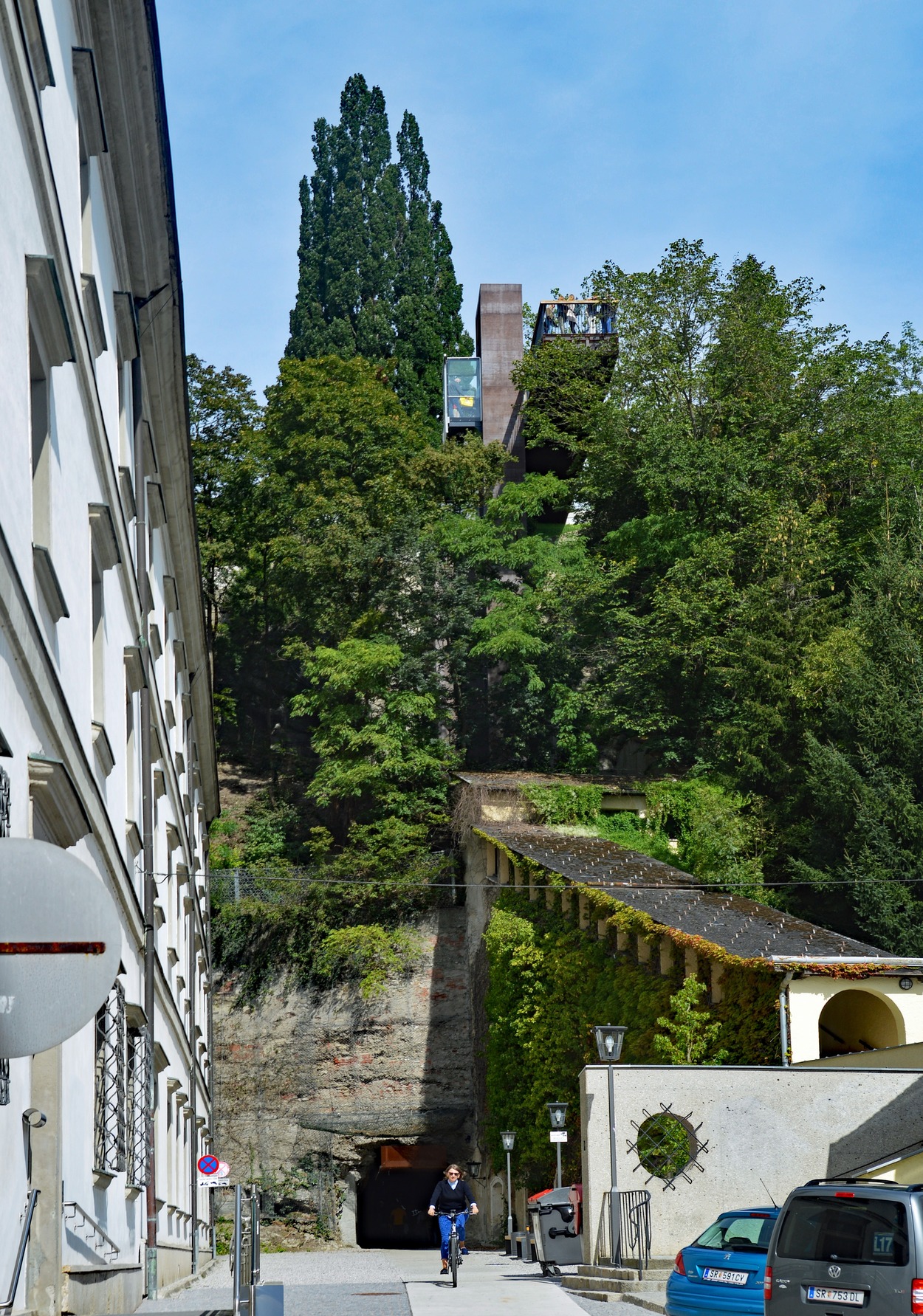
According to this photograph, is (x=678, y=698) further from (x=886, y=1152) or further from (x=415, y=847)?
(x=886, y=1152)

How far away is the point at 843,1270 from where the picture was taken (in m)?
10.2

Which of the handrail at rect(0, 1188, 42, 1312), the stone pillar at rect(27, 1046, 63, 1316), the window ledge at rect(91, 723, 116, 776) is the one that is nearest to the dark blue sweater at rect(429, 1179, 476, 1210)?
the window ledge at rect(91, 723, 116, 776)

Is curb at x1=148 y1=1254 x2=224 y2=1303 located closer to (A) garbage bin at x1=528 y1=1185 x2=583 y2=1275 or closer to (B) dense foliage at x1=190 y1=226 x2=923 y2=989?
(A) garbage bin at x1=528 y1=1185 x2=583 y2=1275

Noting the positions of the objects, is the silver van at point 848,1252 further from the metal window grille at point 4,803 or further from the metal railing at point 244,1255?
the metal window grille at point 4,803

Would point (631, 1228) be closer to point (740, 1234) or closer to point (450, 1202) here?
point (450, 1202)

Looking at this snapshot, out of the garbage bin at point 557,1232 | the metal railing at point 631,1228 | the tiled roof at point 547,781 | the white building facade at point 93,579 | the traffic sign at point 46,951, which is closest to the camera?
the traffic sign at point 46,951

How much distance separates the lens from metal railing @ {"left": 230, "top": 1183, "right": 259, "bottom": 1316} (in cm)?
823

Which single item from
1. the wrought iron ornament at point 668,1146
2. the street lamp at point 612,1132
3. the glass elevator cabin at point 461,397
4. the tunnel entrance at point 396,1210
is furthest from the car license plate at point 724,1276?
the glass elevator cabin at point 461,397

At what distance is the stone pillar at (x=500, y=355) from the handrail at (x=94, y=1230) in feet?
136

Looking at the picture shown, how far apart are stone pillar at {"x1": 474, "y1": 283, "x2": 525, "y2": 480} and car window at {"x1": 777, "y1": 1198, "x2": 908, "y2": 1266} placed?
139 ft

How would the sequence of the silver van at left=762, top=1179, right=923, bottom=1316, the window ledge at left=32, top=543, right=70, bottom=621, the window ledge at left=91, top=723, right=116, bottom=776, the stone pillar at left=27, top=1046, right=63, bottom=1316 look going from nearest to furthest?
the window ledge at left=32, top=543, right=70, bottom=621
the stone pillar at left=27, top=1046, right=63, bottom=1316
the silver van at left=762, top=1179, right=923, bottom=1316
the window ledge at left=91, top=723, right=116, bottom=776

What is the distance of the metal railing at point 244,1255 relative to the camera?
823cm

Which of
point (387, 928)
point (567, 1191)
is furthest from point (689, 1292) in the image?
point (387, 928)

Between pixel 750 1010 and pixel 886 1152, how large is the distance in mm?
5691
